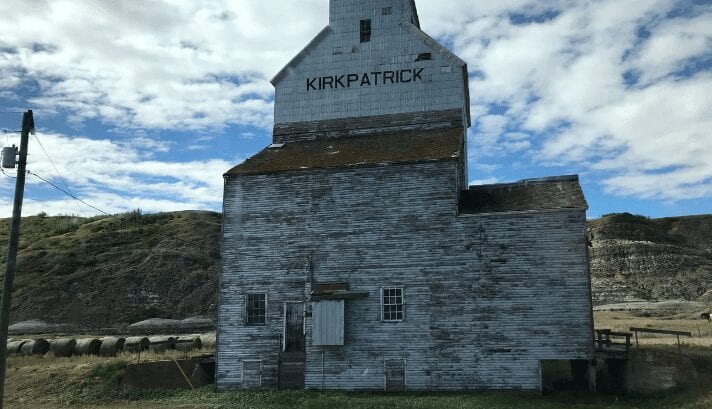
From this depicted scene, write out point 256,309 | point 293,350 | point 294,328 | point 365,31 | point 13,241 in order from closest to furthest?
1. point 13,241
2. point 293,350
3. point 294,328
4. point 256,309
5. point 365,31

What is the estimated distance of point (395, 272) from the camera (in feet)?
75.3

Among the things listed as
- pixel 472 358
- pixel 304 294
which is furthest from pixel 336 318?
pixel 472 358

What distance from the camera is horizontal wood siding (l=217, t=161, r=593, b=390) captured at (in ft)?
69.7

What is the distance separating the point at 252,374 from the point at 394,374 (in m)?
5.92

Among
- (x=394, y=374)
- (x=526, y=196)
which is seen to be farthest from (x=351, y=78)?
(x=394, y=374)

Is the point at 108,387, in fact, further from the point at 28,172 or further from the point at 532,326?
the point at 532,326

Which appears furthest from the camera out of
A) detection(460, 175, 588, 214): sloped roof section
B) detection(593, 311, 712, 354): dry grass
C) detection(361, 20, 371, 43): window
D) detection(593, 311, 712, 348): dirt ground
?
detection(361, 20, 371, 43): window

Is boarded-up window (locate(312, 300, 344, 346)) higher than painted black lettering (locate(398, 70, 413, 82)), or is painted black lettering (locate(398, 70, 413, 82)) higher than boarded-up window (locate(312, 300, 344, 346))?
painted black lettering (locate(398, 70, 413, 82))

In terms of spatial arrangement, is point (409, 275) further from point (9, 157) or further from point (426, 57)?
point (9, 157)

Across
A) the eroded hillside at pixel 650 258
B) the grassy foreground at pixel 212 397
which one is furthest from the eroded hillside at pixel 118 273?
the eroded hillside at pixel 650 258

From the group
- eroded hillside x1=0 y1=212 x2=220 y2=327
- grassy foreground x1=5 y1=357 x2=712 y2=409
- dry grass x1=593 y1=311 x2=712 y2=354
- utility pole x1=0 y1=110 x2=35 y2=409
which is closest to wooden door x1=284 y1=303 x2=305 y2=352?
grassy foreground x1=5 y1=357 x2=712 y2=409

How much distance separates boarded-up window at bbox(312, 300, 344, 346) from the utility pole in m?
11.0

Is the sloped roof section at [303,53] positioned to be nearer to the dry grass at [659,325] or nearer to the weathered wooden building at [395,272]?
the weathered wooden building at [395,272]

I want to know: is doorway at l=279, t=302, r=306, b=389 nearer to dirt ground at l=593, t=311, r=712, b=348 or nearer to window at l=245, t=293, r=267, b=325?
window at l=245, t=293, r=267, b=325
